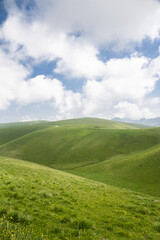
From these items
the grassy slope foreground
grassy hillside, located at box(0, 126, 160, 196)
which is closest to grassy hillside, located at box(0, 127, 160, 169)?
grassy hillside, located at box(0, 126, 160, 196)

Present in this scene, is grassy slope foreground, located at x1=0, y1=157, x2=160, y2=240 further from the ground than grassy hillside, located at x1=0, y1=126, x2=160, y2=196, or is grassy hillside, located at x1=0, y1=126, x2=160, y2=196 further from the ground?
grassy slope foreground, located at x1=0, y1=157, x2=160, y2=240

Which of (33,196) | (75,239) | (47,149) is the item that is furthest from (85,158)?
(75,239)

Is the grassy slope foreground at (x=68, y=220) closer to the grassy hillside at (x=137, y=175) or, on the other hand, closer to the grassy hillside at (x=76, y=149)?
the grassy hillside at (x=137, y=175)

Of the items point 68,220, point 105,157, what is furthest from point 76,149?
point 68,220

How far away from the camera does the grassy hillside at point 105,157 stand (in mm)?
35875

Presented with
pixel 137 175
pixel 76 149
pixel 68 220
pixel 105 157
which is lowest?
pixel 105 157

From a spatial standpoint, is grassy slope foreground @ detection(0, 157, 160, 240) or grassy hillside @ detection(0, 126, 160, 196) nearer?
grassy slope foreground @ detection(0, 157, 160, 240)

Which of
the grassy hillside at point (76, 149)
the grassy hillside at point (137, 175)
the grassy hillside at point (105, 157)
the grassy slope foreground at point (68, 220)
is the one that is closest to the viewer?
the grassy slope foreground at point (68, 220)

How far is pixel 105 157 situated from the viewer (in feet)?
210

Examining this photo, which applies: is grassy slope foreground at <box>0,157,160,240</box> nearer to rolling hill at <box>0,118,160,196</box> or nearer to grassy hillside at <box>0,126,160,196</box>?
grassy hillside at <box>0,126,160,196</box>

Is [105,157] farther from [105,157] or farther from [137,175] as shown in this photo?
[137,175]

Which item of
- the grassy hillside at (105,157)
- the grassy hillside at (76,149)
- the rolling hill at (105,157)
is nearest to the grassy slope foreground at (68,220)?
the grassy hillside at (105,157)

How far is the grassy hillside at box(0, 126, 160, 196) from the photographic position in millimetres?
35875

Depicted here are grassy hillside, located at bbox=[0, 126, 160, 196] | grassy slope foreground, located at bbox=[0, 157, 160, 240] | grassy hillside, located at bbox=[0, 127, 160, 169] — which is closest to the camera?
grassy slope foreground, located at bbox=[0, 157, 160, 240]
